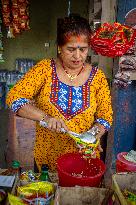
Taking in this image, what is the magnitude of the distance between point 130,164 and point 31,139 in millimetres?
2760

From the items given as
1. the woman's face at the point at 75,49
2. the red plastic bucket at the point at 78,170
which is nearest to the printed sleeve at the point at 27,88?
the woman's face at the point at 75,49

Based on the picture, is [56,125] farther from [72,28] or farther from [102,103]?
[72,28]

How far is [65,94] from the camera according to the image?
2254 millimetres

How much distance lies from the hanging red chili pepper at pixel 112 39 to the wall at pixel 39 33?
13.7ft

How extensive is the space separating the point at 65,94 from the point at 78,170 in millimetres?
560

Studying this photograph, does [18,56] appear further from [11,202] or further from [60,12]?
[11,202]

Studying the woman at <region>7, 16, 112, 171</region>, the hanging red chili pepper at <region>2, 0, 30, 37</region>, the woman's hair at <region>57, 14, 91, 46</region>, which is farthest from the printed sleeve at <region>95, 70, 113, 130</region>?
the hanging red chili pepper at <region>2, 0, 30, 37</region>

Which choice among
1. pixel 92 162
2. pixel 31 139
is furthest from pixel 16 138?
pixel 92 162

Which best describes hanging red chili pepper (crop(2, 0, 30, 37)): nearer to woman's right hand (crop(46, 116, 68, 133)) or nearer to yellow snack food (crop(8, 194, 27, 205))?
woman's right hand (crop(46, 116, 68, 133))

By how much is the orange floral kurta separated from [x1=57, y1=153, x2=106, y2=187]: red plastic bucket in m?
0.33

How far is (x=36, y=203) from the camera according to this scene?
1.59 m

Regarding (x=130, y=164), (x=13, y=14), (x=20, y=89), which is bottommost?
(x=130, y=164)

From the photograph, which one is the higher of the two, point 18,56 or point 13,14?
point 13,14

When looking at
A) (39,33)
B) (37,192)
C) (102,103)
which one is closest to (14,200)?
(37,192)
